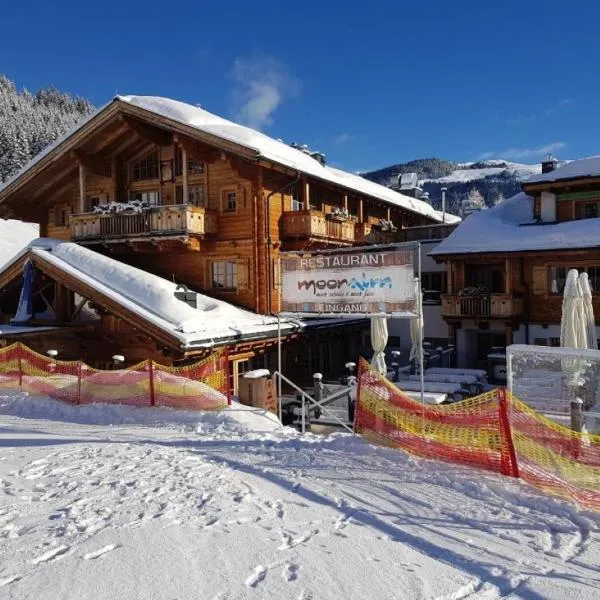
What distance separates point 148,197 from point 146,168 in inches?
51.1

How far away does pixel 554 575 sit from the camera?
4.91 m

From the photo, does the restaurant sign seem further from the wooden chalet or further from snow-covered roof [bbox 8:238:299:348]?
the wooden chalet

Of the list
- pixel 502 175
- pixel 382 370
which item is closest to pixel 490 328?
pixel 382 370

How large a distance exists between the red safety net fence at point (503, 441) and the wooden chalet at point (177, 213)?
31.4 ft

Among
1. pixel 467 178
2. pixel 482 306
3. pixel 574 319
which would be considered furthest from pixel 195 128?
pixel 467 178

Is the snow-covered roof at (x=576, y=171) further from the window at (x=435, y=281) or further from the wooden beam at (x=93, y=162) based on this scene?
the wooden beam at (x=93, y=162)

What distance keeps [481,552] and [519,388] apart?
7.44m

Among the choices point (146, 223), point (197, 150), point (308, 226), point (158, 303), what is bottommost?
point (158, 303)

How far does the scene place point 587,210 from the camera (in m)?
22.0

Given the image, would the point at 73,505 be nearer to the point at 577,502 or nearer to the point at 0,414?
the point at 577,502

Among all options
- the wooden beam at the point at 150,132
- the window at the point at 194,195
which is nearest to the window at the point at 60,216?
the wooden beam at the point at 150,132

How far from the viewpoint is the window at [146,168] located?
2389cm

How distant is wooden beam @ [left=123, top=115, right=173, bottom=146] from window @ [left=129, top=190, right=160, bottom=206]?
2.15 m

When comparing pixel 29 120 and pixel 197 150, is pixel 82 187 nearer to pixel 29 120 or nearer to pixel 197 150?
pixel 197 150
